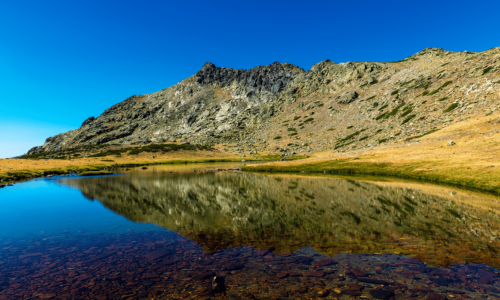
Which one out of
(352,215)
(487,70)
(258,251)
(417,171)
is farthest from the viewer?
(487,70)

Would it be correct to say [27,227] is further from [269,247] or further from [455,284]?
[455,284]

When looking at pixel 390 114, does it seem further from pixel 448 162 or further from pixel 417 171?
pixel 417 171

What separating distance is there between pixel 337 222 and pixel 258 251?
8453 millimetres

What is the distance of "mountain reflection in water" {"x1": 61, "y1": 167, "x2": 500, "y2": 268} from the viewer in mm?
13466

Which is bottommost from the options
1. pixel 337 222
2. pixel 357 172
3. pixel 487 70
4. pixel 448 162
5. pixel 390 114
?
pixel 337 222

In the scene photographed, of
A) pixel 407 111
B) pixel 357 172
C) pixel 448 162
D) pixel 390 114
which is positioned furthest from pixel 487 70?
pixel 357 172

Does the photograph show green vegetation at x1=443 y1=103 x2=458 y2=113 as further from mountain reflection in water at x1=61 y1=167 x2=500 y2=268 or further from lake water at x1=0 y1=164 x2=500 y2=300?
lake water at x1=0 y1=164 x2=500 y2=300

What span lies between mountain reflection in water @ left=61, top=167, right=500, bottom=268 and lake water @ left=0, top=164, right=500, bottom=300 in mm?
101

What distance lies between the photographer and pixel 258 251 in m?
13.4

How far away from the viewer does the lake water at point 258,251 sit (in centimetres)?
943

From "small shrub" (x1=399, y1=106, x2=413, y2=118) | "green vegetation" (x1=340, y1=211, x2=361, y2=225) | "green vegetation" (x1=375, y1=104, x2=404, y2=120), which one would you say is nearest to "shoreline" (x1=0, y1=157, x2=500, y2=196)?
"green vegetation" (x1=340, y1=211, x2=361, y2=225)

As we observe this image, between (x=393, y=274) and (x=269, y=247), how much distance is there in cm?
637

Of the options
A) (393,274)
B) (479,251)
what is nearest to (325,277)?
(393,274)

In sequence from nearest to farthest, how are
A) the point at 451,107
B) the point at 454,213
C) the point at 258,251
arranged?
the point at 258,251 → the point at 454,213 → the point at 451,107
